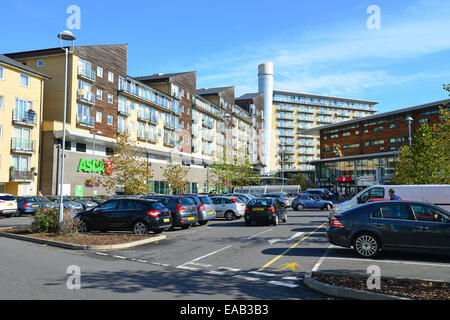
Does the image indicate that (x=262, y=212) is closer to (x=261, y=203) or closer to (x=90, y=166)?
(x=261, y=203)

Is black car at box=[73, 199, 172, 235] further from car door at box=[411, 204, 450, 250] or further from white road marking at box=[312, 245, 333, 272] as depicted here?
car door at box=[411, 204, 450, 250]

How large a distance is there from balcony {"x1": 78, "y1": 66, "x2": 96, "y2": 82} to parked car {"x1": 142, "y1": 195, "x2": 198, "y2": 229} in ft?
97.2

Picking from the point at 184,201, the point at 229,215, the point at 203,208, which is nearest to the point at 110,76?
→ the point at 229,215

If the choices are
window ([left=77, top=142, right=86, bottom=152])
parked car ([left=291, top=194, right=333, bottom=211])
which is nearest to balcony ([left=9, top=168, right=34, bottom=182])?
window ([left=77, top=142, right=86, bottom=152])

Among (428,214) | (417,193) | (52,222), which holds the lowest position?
(52,222)

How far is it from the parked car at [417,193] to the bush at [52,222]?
37.9ft

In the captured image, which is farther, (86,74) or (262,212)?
(86,74)

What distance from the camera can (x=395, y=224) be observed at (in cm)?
1016

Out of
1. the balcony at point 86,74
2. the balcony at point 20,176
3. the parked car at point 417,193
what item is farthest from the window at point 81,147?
the parked car at point 417,193

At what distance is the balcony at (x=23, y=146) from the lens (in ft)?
122

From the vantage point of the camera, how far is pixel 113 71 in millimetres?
49062

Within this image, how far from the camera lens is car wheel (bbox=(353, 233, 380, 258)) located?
10.3 meters

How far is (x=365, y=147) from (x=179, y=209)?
64625 millimetres

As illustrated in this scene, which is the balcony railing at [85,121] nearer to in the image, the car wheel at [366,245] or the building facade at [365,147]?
the car wheel at [366,245]
